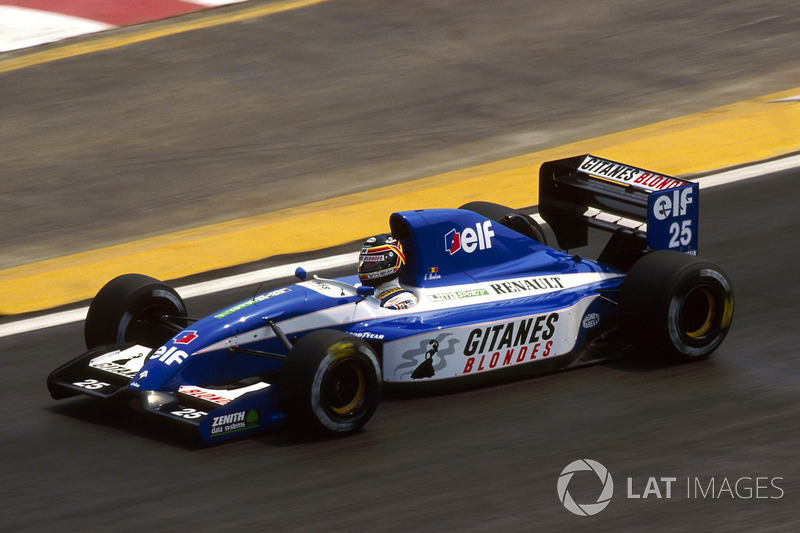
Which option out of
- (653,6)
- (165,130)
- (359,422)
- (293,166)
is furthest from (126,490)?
(653,6)

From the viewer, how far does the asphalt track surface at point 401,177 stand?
6.05 meters

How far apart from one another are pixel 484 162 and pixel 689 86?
3.84m

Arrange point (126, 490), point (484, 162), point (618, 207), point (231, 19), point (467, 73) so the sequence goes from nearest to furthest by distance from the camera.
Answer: point (126, 490), point (618, 207), point (484, 162), point (467, 73), point (231, 19)

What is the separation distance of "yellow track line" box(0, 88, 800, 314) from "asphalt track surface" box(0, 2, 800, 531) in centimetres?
55

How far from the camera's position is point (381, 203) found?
12.1 m

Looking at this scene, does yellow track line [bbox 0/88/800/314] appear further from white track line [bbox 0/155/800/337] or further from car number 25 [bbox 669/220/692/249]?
car number 25 [bbox 669/220/692/249]

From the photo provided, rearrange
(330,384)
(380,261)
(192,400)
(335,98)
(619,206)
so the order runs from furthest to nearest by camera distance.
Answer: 1. (335,98)
2. (619,206)
3. (380,261)
4. (192,400)
5. (330,384)

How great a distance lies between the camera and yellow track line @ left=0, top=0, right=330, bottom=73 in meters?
16.7

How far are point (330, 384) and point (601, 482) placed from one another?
1.59m

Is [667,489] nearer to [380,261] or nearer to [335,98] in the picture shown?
[380,261]

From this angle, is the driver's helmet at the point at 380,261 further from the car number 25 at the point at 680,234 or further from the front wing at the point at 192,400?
the car number 25 at the point at 680,234

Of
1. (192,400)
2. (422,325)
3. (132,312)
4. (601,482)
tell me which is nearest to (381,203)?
(132,312)

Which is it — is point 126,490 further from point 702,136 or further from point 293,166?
point 702,136

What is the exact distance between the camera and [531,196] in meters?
12.0
